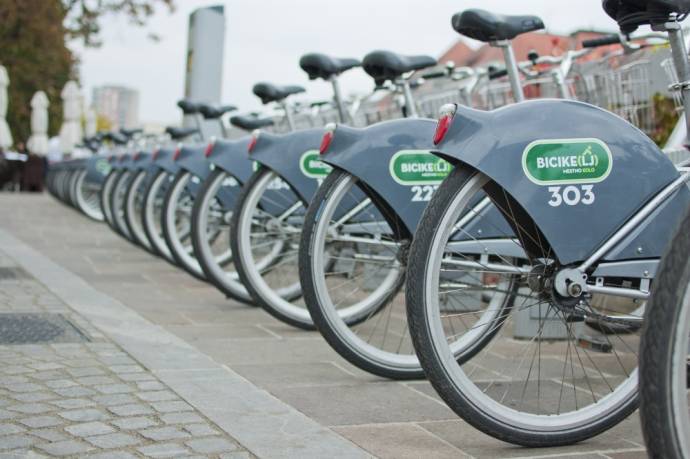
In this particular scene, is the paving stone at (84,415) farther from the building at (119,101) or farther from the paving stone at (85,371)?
the building at (119,101)

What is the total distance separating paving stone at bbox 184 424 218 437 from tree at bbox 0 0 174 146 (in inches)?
919

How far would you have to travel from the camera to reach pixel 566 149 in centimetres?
317

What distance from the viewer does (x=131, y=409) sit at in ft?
11.6

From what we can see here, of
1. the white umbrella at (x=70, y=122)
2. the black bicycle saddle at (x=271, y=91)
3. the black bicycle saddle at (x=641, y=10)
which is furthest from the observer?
the white umbrella at (x=70, y=122)

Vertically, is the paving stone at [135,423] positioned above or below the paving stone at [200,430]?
below

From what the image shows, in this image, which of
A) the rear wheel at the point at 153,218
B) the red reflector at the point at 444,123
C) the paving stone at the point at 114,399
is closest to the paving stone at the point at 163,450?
the paving stone at the point at 114,399

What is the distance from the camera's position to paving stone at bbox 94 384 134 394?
377 centimetres

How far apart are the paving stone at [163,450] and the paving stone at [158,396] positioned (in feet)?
1.91

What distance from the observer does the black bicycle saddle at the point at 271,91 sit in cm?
666

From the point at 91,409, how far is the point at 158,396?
11.3 inches

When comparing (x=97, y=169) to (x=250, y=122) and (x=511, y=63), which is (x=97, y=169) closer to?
(x=250, y=122)

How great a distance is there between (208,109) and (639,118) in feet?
12.1

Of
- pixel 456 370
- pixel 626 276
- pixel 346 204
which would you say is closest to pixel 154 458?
pixel 456 370

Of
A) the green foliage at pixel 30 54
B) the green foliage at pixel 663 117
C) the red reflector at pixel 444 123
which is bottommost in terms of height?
the red reflector at pixel 444 123
